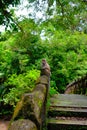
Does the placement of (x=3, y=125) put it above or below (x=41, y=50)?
below

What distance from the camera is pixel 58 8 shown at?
12375 millimetres

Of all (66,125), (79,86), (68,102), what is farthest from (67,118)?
(79,86)

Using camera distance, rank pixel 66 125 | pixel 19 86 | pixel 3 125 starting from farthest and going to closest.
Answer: pixel 19 86, pixel 3 125, pixel 66 125

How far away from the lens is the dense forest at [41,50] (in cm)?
1246

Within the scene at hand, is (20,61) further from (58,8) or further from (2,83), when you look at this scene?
(58,8)

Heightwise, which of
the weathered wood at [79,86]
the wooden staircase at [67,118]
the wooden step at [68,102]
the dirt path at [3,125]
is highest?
the wooden staircase at [67,118]

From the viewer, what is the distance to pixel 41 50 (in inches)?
→ 720

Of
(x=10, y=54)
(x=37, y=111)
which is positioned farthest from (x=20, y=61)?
(x=37, y=111)

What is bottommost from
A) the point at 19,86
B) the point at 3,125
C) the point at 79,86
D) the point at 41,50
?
the point at 3,125

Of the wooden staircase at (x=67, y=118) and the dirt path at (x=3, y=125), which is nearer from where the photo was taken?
the wooden staircase at (x=67, y=118)

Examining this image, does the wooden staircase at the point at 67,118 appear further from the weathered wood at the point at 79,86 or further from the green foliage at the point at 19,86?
the weathered wood at the point at 79,86

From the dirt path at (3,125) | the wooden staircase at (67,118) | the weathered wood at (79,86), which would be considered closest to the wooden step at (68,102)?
the wooden staircase at (67,118)

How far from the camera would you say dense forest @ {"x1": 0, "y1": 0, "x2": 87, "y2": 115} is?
1246cm

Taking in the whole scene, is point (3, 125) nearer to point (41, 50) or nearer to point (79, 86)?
point (79, 86)
